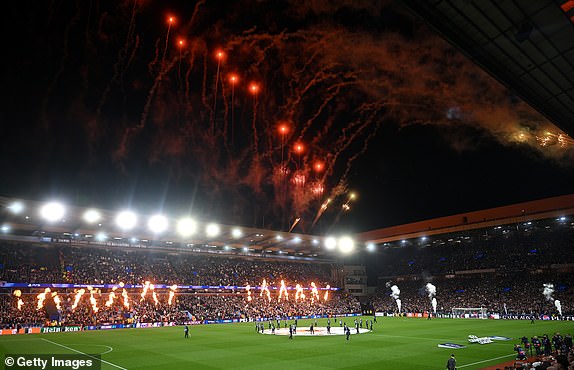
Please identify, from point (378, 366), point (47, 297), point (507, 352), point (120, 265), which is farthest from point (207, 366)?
point (120, 265)

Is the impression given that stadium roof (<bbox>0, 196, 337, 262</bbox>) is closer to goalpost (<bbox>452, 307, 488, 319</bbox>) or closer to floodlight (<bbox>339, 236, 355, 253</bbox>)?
floodlight (<bbox>339, 236, 355, 253</bbox>)

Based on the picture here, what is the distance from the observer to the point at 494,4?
439 inches

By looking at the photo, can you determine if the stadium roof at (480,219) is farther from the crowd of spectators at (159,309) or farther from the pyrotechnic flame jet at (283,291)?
the pyrotechnic flame jet at (283,291)

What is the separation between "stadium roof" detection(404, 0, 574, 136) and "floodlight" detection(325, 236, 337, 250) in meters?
60.9

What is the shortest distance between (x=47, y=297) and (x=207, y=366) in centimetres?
3979

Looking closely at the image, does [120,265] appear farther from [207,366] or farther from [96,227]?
[207,366]

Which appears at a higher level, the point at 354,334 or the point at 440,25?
the point at 440,25

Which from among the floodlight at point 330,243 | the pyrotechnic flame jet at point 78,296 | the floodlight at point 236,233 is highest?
the floodlight at point 236,233

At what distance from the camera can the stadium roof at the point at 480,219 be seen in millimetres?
57062

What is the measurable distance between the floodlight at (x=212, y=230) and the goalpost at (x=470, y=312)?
1705 inches

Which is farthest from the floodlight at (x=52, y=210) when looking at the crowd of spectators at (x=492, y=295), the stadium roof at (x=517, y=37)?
the crowd of spectators at (x=492, y=295)

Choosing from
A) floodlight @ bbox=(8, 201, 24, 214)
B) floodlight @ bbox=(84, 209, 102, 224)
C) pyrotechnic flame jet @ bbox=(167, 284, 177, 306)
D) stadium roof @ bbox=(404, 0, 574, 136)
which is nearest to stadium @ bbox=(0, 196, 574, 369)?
floodlight @ bbox=(8, 201, 24, 214)

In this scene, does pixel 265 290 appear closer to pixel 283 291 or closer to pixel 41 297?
pixel 283 291

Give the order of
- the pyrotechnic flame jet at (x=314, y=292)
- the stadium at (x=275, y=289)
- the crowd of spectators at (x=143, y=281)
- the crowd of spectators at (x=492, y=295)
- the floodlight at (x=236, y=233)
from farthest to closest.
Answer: the pyrotechnic flame jet at (x=314, y=292) < the floodlight at (x=236, y=233) < the crowd of spectators at (x=492, y=295) < the crowd of spectators at (x=143, y=281) < the stadium at (x=275, y=289)
